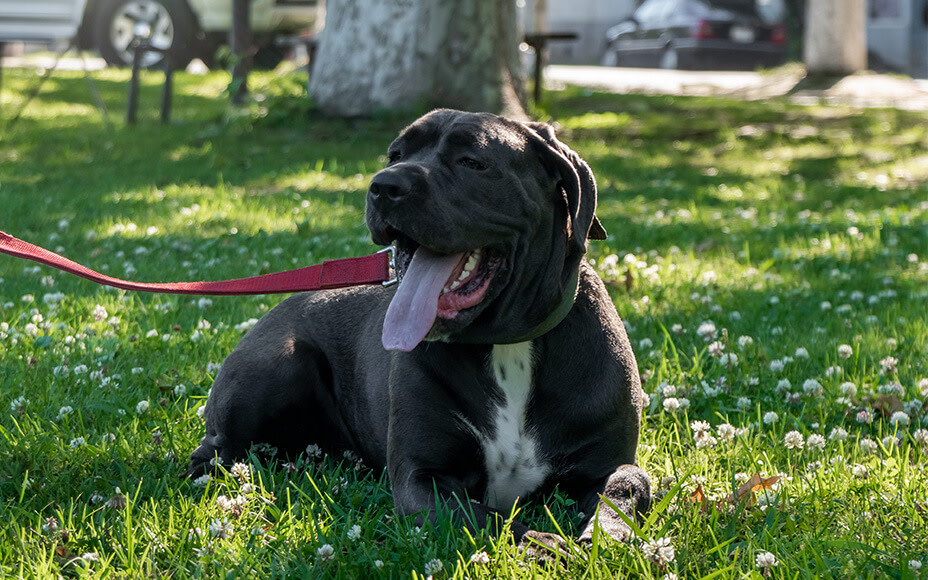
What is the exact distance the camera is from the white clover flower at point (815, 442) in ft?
13.0

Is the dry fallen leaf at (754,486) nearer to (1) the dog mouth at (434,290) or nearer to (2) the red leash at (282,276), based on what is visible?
(1) the dog mouth at (434,290)

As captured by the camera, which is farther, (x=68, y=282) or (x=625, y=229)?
(x=625, y=229)

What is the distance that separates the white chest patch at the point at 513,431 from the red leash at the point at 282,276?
53 cm

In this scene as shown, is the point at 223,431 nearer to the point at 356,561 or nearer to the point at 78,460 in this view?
the point at 78,460

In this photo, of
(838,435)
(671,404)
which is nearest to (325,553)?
(671,404)

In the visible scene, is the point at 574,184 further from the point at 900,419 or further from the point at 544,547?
the point at 900,419

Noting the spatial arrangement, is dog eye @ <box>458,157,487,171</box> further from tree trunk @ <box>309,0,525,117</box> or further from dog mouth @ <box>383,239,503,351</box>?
tree trunk @ <box>309,0,525,117</box>

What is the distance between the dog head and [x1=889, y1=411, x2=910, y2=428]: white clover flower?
1730 millimetres

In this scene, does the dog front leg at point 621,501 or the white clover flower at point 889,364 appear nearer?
the dog front leg at point 621,501

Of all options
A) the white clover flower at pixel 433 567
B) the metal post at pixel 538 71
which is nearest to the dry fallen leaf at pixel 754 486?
the white clover flower at pixel 433 567

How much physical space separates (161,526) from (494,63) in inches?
409

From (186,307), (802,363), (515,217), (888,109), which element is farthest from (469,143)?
(888,109)

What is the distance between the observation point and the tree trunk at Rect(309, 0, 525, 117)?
1280cm

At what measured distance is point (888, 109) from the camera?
54.1ft
